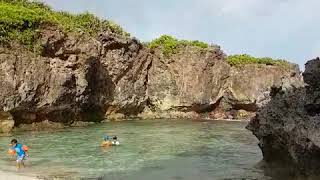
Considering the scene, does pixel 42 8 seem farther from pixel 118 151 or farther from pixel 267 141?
pixel 267 141

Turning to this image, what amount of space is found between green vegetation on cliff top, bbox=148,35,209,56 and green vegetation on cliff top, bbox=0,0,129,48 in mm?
11633

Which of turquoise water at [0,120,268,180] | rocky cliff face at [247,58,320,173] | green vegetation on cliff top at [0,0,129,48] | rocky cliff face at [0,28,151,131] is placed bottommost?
turquoise water at [0,120,268,180]

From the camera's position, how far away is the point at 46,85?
35969 mm

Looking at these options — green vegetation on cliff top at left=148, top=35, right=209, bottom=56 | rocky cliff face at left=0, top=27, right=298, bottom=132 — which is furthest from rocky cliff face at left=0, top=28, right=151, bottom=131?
green vegetation on cliff top at left=148, top=35, right=209, bottom=56

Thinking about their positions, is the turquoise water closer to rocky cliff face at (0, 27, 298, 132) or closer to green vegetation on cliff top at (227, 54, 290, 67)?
rocky cliff face at (0, 27, 298, 132)

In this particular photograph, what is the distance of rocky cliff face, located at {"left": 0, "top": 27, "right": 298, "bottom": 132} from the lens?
34.4 meters

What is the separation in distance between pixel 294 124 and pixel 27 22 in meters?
25.8

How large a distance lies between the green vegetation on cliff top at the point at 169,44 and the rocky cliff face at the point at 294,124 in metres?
33.3

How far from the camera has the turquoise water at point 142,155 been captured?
61.9 ft

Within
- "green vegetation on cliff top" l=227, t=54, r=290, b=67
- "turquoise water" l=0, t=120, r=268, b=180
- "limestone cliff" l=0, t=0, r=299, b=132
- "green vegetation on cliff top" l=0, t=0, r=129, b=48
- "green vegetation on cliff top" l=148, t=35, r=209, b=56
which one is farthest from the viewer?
"green vegetation on cliff top" l=227, t=54, r=290, b=67

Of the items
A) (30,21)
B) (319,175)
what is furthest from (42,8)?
(319,175)

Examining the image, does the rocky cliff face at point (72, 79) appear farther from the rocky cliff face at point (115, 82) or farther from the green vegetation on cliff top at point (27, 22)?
the green vegetation on cliff top at point (27, 22)

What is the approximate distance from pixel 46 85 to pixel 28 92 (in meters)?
1.91

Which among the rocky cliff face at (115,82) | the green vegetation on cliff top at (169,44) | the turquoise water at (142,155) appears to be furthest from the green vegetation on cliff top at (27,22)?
the green vegetation on cliff top at (169,44)
